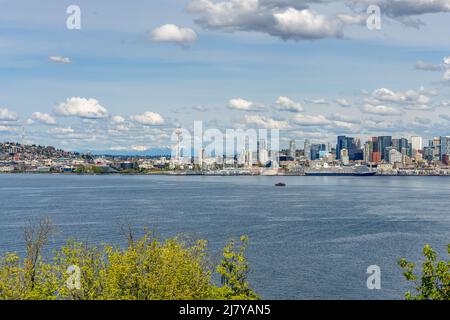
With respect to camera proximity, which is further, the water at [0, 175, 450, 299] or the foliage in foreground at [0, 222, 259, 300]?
the water at [0, 175, 450, 299]

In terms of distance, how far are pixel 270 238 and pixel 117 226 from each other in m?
12.2

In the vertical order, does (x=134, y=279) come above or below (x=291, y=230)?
above

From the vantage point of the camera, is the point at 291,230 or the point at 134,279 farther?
the point at 291,230

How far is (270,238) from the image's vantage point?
4075 cm

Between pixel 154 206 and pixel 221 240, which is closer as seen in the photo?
pixel 221 240

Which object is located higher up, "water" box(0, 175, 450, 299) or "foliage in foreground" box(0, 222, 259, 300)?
Answer: "foliage in foreground" box(0, 222, 259, 300)

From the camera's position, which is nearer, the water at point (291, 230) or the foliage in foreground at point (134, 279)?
the foliage in foreground at point (134, 279)

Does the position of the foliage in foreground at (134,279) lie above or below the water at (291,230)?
above
